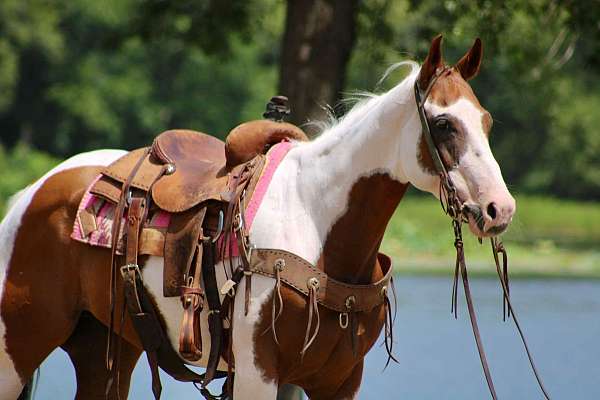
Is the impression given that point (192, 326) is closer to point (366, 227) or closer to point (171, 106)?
point (366, 227)

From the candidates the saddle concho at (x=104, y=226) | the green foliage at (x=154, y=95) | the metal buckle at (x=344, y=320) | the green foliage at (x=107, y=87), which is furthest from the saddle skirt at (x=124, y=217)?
the green foliage at (x=107, y=87)

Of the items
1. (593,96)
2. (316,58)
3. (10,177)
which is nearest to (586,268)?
(316,58)

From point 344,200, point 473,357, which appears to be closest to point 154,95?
point 473,357

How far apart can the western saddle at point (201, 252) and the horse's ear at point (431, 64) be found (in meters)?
0.77

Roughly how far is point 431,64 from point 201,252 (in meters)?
1.13

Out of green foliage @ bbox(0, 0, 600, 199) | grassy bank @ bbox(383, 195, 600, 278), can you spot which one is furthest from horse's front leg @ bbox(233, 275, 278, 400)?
green foliage @ bbox(0, 0, 600, 199)

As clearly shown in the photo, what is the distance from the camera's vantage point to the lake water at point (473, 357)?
8.62m

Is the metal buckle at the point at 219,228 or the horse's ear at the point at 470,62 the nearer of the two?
the horse's ear at the point at 470,62

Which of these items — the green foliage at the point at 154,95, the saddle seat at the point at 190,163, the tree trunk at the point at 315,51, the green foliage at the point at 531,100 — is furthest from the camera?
the green foliage at the point at 154,95

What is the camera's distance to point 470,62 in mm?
4418

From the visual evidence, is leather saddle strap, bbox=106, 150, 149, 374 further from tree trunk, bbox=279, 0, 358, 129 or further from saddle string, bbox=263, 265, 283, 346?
tree trunk, bbox=279, 0, 358, 129

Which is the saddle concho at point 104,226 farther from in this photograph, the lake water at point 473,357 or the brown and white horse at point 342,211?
the lake water at point 473,357

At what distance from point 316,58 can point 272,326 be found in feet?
18.2

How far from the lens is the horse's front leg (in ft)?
14.7
